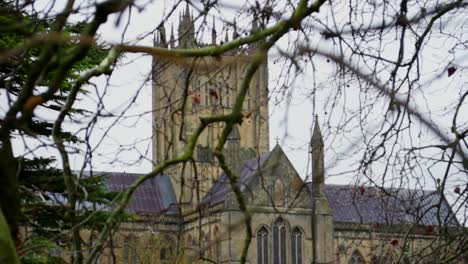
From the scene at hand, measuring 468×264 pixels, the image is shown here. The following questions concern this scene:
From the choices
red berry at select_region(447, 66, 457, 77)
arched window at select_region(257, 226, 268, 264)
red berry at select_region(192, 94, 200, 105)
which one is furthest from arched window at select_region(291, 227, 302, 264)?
red berry at select_region(192, 94, 200, 105)

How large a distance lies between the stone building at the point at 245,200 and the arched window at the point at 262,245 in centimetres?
4

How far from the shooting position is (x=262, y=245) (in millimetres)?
42531

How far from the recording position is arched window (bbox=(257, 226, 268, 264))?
1666 inches

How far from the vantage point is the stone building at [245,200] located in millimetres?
3703

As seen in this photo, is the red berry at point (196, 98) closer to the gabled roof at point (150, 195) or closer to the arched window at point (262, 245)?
the arched window at point (262, 245)

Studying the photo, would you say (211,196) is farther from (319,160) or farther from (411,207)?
(411,207)

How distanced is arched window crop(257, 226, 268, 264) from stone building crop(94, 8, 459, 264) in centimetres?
4

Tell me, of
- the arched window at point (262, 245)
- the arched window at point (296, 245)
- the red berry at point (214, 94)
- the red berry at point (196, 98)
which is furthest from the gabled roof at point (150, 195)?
the red berry at point (196, 98)

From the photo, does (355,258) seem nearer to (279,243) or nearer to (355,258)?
(355,258)

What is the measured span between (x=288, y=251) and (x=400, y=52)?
39.0 m

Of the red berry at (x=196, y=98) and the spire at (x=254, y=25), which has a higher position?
the spire at (x=254, y=25)

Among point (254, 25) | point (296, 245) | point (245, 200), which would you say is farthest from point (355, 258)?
point (245, 200)

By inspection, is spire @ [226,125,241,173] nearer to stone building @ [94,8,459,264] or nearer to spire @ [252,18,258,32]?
stone building @ [94,8,459,264]

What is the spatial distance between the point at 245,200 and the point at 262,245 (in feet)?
129
